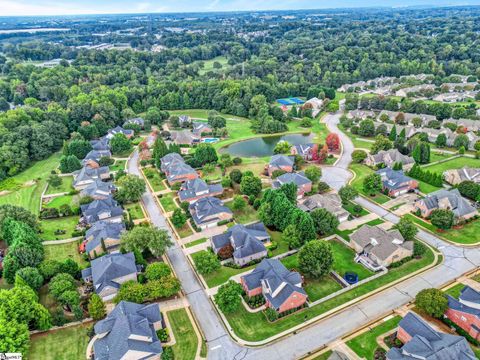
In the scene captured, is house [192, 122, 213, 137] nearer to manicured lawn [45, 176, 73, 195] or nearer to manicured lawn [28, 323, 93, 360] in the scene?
manicured lawn [45, 176, 73, 195]

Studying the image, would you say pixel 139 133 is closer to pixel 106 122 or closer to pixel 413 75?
pixel 106 122

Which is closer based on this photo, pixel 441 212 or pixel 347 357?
pixel 347 357

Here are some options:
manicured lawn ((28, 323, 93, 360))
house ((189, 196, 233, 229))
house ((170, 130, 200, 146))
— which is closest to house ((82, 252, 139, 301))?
manicured lawn ((28, 323, 93, 360))

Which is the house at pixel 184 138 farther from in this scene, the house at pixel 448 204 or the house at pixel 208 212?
the house at pixel 448 204

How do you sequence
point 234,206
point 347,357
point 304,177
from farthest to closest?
1. point 304,177
2. point 234,206
3. point 347,357

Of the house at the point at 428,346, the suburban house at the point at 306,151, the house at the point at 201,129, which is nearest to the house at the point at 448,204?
the house at the point at 428,346

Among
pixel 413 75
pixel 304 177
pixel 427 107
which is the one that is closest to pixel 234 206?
pixel 304 177
